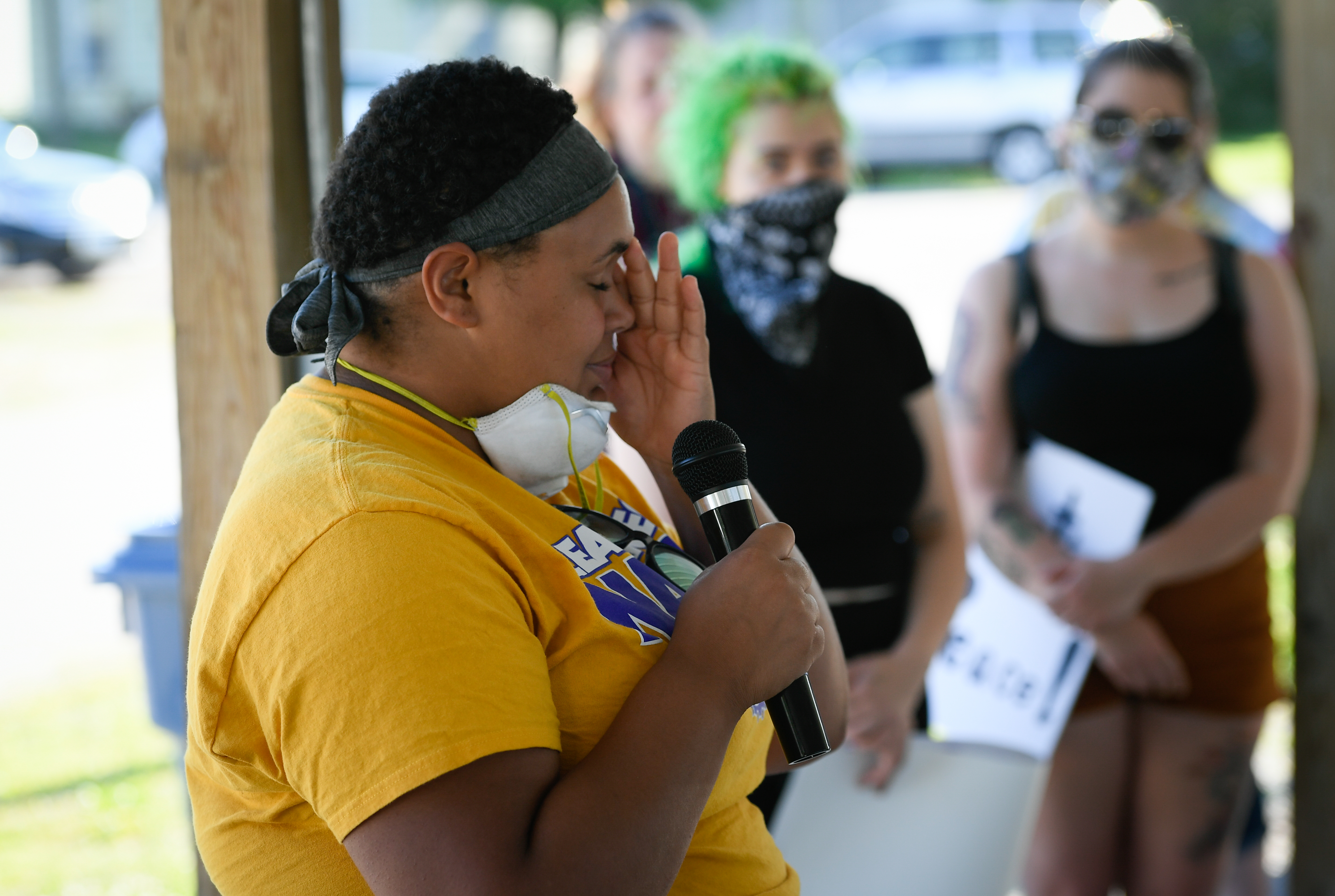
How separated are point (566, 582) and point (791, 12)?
80.4 feet

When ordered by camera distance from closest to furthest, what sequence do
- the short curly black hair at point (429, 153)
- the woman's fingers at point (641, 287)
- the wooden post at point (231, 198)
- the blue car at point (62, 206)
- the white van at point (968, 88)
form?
the short curly black hair at point (429, 153) < the woman's fingers at point (641, 287) < the wooden post at point (231, 198) < the blue car at point (62, 206) < the white van at point (968, 88)

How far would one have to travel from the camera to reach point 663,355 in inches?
65.5

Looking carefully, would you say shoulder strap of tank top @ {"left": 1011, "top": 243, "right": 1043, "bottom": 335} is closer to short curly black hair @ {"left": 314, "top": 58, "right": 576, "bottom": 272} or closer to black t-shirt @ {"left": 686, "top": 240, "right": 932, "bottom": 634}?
black t-shirt @ {"left": 686, "top": 240, "right": 932, "bottom": 634}

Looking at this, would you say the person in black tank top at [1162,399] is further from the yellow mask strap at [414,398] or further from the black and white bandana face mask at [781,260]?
the yellow mask strap at [414,398]

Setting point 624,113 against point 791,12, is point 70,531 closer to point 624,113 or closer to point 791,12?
point 624,113

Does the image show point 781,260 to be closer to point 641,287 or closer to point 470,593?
point 641,287

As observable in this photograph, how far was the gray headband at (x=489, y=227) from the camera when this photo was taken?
130 cm

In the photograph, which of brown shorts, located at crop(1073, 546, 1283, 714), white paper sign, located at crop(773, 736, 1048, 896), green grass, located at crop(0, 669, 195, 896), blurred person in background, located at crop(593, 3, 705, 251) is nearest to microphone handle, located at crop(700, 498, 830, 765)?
white paper sign, located at crop(773, 736, 1048, 896)

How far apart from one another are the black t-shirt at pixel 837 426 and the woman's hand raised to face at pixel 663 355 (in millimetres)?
562

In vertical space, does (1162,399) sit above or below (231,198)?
below

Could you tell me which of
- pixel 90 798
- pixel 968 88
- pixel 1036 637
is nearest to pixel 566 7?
pixel 968 88

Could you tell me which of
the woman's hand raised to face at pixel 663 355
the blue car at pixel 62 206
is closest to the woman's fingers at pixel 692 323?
the woman's hand raised to face at pixel 663 355

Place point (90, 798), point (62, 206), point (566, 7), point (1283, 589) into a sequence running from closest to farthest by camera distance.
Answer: point (90, 798) → point (1283, 589) → point (62, 206) → point (566, 7)

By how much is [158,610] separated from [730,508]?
58.7 inches
